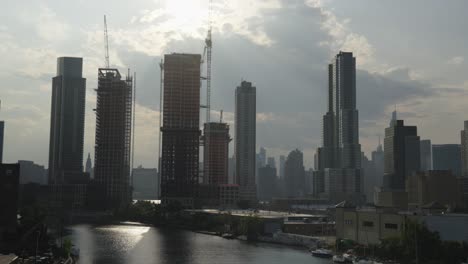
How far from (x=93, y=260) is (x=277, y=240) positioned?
4299 centimetres

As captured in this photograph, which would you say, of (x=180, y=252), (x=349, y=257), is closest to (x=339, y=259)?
(x=349, y=257)

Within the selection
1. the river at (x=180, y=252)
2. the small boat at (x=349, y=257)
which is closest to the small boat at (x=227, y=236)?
the river at (x=180, y=252)

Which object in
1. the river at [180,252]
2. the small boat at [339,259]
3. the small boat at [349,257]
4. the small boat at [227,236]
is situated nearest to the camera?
the small boat at [349,257]

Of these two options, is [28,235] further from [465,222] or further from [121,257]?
[465,222]

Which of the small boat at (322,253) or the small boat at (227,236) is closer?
the small boat at (322,253)

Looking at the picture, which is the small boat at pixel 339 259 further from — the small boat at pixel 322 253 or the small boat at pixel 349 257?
the small boat at pixel 322 253

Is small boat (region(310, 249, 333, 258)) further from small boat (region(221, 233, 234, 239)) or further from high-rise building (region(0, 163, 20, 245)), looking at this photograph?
high-rise building (region(0, 163, 20, 245))

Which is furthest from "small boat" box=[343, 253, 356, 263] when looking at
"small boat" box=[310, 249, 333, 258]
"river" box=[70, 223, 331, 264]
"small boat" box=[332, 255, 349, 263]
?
"small boat" box=[310, 249, 333, 258]

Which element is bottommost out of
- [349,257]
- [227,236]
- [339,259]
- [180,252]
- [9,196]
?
[227,236]

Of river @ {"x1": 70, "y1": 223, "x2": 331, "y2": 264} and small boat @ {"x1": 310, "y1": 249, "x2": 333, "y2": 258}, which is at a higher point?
small boat @ {"x1": 310, "y1": 249, "x2": 333, "y2": 258}

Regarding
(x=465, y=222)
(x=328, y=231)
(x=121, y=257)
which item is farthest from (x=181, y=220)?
(x=465, y=222)

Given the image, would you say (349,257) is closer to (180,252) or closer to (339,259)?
(339,259)

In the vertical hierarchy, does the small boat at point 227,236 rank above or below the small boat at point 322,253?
below

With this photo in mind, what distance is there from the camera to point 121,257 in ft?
285
